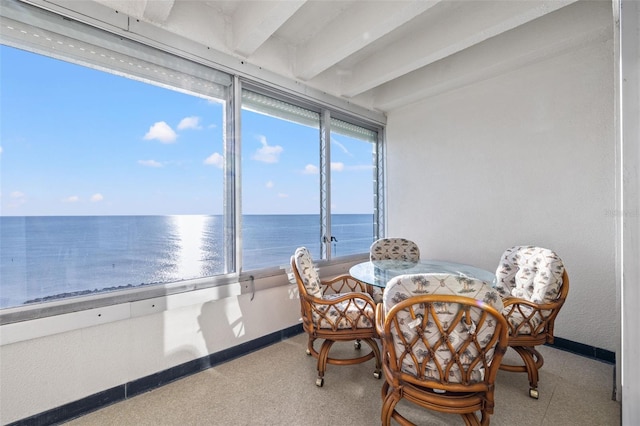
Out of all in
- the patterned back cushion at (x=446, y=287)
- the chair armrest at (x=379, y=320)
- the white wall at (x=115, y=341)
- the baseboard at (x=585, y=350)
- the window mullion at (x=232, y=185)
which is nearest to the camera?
the patterned back cushion at (x=446, y=287)

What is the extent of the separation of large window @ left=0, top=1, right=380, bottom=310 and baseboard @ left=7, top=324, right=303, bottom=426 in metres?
0.65

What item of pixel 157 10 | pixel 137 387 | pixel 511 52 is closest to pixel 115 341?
pixel 137 387

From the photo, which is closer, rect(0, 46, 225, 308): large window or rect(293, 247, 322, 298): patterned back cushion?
rect(0, 46, 225, 308): large window

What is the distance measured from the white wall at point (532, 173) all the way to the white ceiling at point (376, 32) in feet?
0.86

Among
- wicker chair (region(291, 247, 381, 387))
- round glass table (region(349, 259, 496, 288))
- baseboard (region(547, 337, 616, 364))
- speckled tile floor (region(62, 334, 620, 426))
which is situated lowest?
speckled tile floor (region(62, 334, 620, 426))

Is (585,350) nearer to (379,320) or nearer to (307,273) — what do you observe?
(379,320)

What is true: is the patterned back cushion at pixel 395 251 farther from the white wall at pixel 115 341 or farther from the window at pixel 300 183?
the white wall at pixel 115 341

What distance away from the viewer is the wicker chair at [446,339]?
1.21 m

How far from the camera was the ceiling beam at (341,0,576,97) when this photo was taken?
1.96m

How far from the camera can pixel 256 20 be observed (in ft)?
6.73

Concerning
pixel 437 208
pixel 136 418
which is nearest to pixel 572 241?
pixel 437 208

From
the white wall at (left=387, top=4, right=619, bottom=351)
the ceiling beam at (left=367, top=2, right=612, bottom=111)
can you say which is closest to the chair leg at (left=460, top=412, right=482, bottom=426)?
the white wall at (left=387, top=4, right=619, bottom=351)

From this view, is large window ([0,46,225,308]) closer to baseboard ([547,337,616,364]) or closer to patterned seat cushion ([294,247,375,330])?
patterned seat cushion ([294,247,375,330])

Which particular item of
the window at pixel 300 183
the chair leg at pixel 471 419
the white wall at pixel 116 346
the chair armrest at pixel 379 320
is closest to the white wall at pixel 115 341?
the white wall at pixel 116 346
